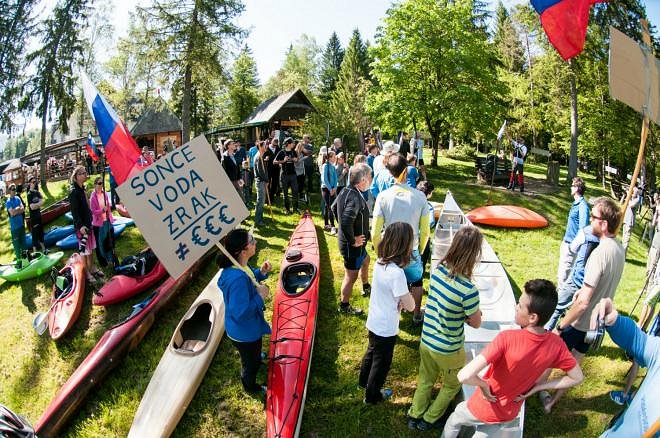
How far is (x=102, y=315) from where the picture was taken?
21.9ft

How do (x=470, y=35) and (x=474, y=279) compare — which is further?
(x=470, y=35)

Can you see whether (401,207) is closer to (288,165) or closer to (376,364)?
(376,364)

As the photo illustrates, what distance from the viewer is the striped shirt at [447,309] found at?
3.13 metres

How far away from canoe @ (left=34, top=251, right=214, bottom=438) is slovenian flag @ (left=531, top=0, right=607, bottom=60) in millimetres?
5244

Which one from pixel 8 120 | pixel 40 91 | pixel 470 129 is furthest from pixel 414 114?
pixel 8 120

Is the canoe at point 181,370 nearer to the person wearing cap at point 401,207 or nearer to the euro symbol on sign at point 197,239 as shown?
the euro symbol on sign at point 197,239

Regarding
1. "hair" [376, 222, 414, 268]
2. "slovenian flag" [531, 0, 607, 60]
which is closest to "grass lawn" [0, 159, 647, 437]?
"hair" [376, 222, 414, 268]

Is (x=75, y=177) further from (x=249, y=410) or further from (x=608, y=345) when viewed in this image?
(x=608, y=345)

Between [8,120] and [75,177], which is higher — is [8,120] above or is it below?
above

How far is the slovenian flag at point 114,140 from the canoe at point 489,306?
4340mm

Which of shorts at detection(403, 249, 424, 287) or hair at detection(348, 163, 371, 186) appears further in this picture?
hair at detection(348, 163, 371, 186)

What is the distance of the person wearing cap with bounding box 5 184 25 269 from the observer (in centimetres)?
817

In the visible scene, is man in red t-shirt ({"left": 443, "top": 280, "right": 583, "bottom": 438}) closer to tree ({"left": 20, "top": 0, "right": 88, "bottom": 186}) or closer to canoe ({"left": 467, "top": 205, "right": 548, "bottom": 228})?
canoe ({"left": 467, "top": 205, "right": 548, "bottom": 228})

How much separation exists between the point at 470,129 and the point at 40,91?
61.3ft
